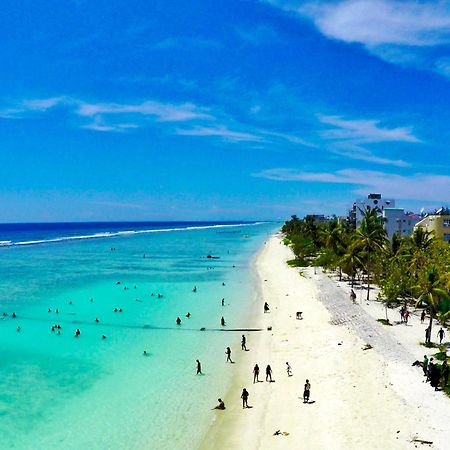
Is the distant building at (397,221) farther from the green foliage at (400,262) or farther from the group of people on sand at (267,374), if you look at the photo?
the group of people on sand at (267,374)

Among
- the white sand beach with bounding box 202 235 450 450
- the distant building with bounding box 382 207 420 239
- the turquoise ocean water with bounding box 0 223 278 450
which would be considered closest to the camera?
the white sand beach with bounding box 202 235 450 450

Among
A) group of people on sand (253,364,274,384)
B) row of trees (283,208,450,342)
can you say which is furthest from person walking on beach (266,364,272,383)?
row of trees (283,208,450,342)

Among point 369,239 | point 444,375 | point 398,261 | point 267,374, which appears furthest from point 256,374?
point 369,239

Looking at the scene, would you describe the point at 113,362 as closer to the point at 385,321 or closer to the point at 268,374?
the point at 268,374

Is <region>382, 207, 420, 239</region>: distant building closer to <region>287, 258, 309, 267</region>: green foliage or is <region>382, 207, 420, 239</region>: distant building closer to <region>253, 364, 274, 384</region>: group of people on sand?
<region>287, 258, 309, 267</region>: green foliage

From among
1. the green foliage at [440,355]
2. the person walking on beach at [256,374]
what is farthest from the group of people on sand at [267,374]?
the green foliage at [440,355]
